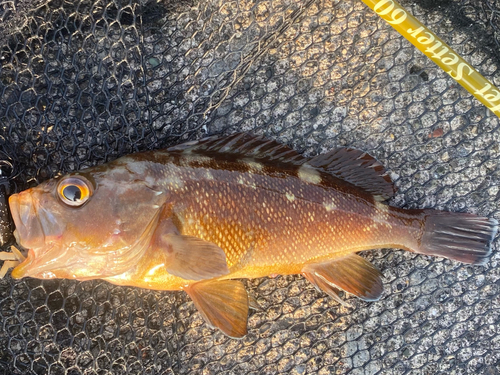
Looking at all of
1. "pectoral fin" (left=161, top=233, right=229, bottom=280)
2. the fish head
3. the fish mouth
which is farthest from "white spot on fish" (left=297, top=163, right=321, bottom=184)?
the fish mouth

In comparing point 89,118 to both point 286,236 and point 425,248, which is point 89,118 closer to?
point 286,236

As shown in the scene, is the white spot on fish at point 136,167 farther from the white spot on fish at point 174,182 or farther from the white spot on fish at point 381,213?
the white spot on fish at point 381,213

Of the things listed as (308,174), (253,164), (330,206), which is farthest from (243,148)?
(330,206)

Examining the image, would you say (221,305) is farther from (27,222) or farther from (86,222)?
(27,222)

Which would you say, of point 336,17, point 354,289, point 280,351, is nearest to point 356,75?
point 336,17

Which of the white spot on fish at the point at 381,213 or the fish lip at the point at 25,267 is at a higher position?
the white spot on fish at the point at 381,213

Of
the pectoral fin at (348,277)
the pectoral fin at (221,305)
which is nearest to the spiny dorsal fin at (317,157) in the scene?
the pectoral fin at (348,277)
